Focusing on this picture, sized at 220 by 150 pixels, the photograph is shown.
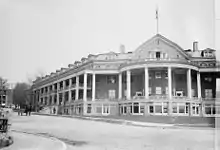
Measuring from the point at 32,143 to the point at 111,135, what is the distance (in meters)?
0.98

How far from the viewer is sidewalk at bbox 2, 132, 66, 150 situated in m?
2.70

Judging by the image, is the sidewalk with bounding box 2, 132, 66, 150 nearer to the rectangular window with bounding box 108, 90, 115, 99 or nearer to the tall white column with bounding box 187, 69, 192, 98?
the rectangular window with bounding box 108, 90, 115, 99

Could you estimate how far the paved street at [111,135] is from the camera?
2.98 metres

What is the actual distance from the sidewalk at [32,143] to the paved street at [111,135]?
0.09 meters

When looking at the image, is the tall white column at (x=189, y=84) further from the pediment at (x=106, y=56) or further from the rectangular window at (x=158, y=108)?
the pediment at (x=106, y=56)

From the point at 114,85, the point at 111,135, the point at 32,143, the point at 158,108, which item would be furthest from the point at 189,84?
the point at 32,143

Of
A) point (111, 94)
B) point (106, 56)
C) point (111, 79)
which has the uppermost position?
point (106, 56)

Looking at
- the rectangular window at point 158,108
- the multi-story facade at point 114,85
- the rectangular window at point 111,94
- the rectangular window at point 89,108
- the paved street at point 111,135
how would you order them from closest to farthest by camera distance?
1. the paved street at point 111,135
2. the multi-story facade at point 114,85
3. the rectangular window at point 89,108
4. the rectangular window at point 111,94
5. the rectangular window at point 158,108

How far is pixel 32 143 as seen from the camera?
277 centimetres

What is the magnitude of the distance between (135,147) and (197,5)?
2214mm

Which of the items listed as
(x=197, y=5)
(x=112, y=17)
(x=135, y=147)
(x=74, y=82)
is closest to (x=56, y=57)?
(x=74, y=82)

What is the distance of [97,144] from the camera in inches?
120

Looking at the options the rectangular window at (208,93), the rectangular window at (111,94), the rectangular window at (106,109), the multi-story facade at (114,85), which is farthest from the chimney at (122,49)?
the rectangular window at (208,93)

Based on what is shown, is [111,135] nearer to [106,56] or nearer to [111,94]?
[111,94]
